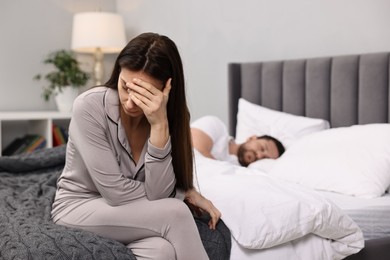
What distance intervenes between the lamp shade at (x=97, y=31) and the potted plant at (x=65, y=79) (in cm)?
13

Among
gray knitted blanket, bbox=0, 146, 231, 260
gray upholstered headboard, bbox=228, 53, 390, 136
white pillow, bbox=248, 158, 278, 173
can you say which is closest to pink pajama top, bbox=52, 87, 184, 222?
gray knitted blanket, bbox=0, 146, 231, 260

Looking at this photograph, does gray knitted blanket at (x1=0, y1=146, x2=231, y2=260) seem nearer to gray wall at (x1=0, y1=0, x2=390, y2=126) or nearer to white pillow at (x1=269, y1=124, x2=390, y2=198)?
white pillow at (x1=269, y1=124, x2=390, y2=198)

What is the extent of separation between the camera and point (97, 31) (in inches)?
168

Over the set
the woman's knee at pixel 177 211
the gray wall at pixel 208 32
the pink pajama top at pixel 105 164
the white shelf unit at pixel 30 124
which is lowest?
the white shelf unit at pixel 30 124

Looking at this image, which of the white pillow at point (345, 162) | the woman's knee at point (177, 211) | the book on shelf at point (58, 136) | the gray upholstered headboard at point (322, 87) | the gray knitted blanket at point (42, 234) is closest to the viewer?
the gray knitted blanket at point (42, 234)

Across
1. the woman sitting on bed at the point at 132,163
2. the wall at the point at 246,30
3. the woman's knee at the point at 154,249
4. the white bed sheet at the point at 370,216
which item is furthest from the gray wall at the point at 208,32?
the woman's knee at the point at 154,249

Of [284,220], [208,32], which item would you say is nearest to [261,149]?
[284,220]

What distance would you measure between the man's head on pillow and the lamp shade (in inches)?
71.4

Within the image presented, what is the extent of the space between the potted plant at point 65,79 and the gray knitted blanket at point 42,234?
6.34ft

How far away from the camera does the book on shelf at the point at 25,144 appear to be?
162 inches

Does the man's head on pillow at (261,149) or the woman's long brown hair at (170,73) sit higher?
the woman's long brown hair at (170,73)

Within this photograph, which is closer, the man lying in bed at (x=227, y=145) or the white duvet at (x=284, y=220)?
the white duvet at (x=284, y=220)

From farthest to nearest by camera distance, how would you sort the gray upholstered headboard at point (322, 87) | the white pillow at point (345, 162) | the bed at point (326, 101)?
the gray upholstered headboard at point (322, 87) < the white pillow at point (345, 162) < the bed at point (326, 101)

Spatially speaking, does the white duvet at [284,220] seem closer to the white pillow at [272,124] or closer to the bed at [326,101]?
the bed at [326,101]
